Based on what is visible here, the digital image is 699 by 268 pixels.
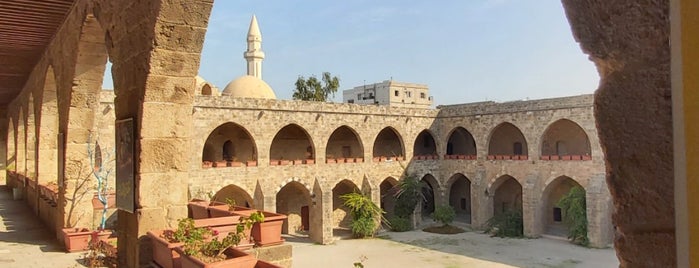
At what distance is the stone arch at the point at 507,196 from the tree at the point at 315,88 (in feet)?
44.0

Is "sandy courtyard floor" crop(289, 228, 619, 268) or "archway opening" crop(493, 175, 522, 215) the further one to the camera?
"archway opening" crop(493, 175, 522, 215)

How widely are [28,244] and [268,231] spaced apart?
485 centimetres

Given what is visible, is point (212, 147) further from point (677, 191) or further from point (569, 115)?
point (677, 191)

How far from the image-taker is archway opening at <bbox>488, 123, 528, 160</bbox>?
71.5 ft

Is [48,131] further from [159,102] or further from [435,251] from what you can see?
[435,251]

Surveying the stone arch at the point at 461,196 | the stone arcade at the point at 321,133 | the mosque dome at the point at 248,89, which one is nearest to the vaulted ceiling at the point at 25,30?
the stone arcade at the point at 321,133

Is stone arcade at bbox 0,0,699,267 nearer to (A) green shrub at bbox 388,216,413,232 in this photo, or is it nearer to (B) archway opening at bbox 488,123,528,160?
(B) archway opening at bbox 488,123,528,160

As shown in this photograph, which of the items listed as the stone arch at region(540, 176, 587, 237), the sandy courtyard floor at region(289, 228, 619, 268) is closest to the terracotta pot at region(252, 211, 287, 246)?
the sandy courtyard floor at region(289, 228, 619, 268)

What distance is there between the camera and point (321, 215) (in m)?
17.7

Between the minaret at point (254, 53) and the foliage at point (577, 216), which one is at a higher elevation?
the minaret at point (254, 53)

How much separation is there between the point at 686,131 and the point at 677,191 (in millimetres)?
127

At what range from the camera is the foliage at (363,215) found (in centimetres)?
1828

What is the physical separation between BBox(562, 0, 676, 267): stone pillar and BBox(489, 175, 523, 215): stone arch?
20.5m

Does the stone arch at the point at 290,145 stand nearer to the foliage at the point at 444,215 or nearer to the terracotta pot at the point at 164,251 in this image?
the foliage at the point at 444,215
